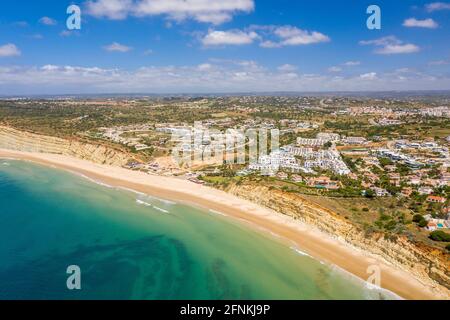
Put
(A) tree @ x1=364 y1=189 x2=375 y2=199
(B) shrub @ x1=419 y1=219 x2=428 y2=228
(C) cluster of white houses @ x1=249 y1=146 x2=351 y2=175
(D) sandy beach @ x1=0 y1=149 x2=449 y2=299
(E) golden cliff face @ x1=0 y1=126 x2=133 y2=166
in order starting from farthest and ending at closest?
(E) golden cliff face @ x1=0 y1=126 x2=133 y2=166 < (C) cluster of white houses @ x1=249 y1=146 x2=351 y2=175 < (A) tree @ x1=364 y1=189 x2=375 y2=199 < (B) shrub @ x1=419 y1=219 x2=428 y2=228 < (D) sandy beach @ x1=0 y1=149 x2=449 y2=299

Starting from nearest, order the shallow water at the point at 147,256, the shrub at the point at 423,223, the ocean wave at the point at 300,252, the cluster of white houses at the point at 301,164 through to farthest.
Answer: the shallow water at the point at 147,256 → the ocean wave at the point at 300,252 → the shrub at the point at 423,223 → the cluster of white houses at the point at 301,164

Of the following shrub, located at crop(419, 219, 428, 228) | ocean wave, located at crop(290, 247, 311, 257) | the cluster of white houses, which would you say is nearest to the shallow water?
ocean wave, located at crop(290, 247, 311, 257)

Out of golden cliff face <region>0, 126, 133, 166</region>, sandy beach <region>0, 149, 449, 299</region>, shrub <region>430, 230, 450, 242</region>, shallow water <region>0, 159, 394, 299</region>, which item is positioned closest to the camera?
shallow water <region>0, 159, 394, 299</region>

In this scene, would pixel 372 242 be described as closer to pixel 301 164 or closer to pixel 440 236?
pixel 440 236

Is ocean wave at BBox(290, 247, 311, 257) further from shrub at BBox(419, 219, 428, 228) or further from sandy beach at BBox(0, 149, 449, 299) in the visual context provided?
shrub at BBox(419, 219, 428, 228)

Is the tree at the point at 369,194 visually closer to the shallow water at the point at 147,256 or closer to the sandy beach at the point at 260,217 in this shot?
the sandy beach at the point at 260,217

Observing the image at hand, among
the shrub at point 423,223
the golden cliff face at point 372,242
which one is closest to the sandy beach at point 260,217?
the golden cliff face at point 372,242

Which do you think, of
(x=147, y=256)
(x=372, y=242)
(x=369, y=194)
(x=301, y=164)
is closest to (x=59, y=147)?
(x=301, y=164)

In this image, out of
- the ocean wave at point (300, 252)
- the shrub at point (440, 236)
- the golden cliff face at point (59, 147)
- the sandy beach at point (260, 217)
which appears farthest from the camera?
the golden cliff face at point (59, 147)
